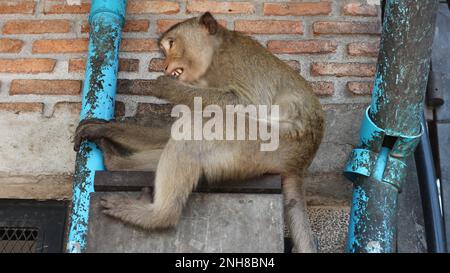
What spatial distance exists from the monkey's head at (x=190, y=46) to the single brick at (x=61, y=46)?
51cm

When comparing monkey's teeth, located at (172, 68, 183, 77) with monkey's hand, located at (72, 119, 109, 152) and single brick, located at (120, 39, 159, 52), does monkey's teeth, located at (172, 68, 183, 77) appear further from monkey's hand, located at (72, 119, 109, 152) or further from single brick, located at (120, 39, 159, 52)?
monkey's hand, located at (72, 119, 109, 152)

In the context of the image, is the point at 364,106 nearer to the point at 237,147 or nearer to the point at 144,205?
the point at 237,147

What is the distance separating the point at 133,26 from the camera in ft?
11.9

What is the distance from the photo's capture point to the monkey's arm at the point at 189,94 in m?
2.89

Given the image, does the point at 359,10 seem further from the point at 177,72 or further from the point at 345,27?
the point at 177,72

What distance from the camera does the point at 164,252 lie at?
2.38 meters

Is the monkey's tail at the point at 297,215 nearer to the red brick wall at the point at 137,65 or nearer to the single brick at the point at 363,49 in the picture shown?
the red brick wall at the point at 137,65

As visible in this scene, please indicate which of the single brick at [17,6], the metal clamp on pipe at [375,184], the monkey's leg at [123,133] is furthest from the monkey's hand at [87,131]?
the metal clamp on pipe at [375,184]

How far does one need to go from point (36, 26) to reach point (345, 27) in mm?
1779

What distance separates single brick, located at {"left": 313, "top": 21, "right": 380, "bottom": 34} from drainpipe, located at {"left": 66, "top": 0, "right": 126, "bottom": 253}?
111 centimetres

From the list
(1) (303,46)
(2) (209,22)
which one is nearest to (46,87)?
(2) (209,22)
